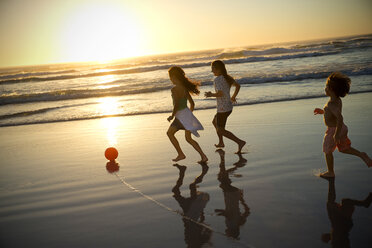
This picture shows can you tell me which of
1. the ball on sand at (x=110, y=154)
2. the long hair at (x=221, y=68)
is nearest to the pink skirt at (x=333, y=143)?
the long hair at (x=221, y=68)

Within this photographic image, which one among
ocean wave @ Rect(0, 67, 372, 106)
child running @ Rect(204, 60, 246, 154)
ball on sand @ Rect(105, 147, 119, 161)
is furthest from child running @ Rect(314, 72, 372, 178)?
ocean wave @ Rect(0, 67, 372, 106)

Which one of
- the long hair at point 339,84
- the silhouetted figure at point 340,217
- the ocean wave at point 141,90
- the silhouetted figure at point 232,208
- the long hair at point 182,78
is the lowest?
the silhouetted figure at point 340,217

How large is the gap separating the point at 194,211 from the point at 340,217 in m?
1.59

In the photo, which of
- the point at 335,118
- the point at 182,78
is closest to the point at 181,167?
the point at 182,78

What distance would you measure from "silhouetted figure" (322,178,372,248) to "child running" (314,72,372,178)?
1.98 ft

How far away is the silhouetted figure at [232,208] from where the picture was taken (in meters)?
3.39

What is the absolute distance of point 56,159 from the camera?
665 cm

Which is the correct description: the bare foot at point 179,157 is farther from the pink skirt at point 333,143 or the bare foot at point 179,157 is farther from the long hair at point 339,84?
the long hair at point 339,84

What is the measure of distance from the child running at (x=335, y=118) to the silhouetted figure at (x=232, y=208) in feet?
4.43

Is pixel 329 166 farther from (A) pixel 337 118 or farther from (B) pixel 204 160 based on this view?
(B) pixel 204 160

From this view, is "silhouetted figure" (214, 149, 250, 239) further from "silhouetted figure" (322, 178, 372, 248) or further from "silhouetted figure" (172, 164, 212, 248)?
"silhouetted figure" (322, 178, 372, 248)

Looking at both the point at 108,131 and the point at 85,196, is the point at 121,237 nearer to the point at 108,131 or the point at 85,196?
the point at 85,196

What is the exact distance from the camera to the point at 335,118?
14.9ft

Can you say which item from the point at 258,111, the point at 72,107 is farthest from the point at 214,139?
the point at 72,107
